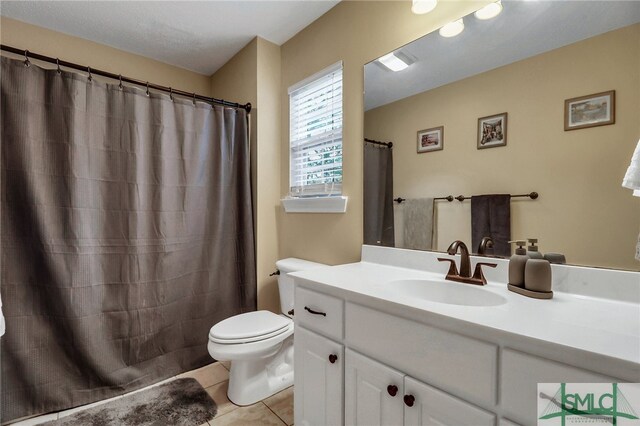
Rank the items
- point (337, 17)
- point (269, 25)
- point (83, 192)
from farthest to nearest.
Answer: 1. point (269, 25)
2. point (337, 17)
3. point (83, 192)

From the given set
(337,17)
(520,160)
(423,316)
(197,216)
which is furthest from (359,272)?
(337,17)

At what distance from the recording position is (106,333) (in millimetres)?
1730

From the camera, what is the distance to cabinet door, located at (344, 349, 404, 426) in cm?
92

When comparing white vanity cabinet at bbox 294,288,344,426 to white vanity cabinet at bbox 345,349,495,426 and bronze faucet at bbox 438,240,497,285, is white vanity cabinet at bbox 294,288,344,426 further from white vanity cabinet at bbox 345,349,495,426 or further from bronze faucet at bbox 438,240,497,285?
bronze faucet at bbox 438,240,497,285

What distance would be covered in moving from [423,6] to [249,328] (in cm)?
186

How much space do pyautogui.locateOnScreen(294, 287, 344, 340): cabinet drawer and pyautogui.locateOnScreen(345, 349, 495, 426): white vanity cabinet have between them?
0.11m

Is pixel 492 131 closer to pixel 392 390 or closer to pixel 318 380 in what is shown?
pixel 392 390

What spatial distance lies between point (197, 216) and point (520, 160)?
1.88 m

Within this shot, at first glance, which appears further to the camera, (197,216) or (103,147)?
(197,216)

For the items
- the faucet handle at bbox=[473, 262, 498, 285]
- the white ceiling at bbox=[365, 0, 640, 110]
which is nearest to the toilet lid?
the faucet handle at bbox=[473, 262, 498, 285]

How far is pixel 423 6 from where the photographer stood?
4.49 feet

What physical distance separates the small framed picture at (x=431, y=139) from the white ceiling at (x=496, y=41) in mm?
212

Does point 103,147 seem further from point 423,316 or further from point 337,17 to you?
point 423,316

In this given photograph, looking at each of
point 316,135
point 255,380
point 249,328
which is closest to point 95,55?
point 316,135
